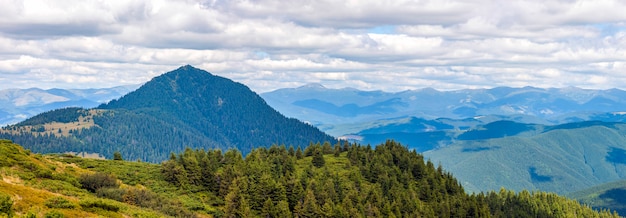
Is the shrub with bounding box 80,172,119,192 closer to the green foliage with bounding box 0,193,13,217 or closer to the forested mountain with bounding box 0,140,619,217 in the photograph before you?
the forested mountain with bounding box 0,140,619,217

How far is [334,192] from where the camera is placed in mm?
131000

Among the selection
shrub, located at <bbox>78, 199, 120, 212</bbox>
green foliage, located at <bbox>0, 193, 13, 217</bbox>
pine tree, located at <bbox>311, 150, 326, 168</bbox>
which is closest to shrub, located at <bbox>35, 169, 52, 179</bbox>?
shrub, located at <bbox>78, 199, 120, 212</bbox>

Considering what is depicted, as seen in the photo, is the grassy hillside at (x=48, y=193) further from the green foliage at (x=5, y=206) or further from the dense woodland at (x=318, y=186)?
the dense woodland at (x=318, y=186)

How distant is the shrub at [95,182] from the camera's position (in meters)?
93.7

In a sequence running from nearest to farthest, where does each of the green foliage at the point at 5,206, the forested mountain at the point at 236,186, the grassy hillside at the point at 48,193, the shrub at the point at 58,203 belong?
1. the green foliage at the point at 5,206
2. the grassy hillside at the point at 48,193
3. the shrub at the point at 58,203
4. the forested mountain at the point at 236,186

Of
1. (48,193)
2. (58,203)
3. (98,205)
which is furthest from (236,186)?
(58,203)

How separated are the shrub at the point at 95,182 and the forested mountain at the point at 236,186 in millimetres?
184

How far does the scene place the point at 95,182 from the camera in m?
94.6

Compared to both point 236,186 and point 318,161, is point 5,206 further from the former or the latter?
point 318,161

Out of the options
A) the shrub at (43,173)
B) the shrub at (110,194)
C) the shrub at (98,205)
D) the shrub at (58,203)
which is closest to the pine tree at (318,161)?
the shrub at (110,194)

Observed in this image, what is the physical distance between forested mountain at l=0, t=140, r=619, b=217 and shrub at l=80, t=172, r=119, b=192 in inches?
7.2

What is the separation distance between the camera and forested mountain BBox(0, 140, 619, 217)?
75812mm

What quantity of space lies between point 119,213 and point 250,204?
54.8 meters

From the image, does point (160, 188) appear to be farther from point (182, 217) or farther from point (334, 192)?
point (334, 192)
